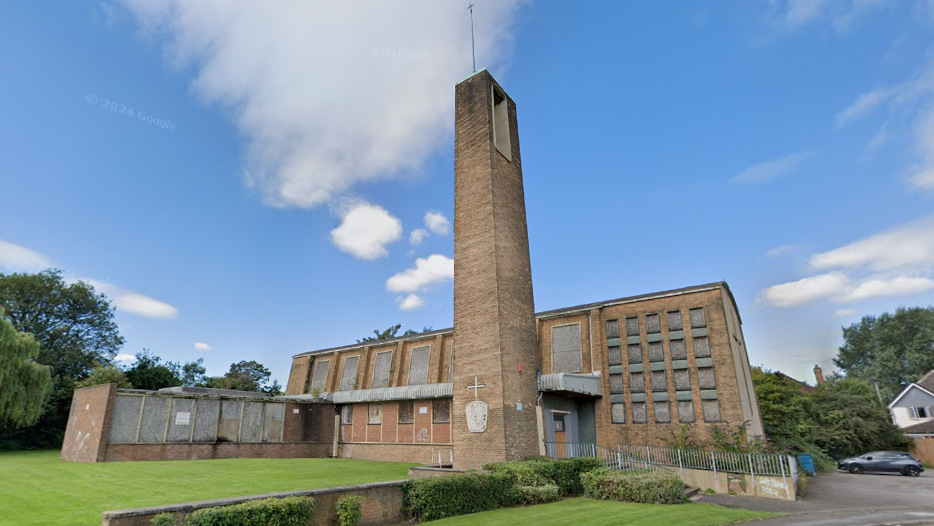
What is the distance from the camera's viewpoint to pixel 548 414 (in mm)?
17641

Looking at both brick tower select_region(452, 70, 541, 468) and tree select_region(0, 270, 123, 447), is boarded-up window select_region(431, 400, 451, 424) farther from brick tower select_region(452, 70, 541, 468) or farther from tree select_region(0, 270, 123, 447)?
tree select_region(0, 270, 123, 447)

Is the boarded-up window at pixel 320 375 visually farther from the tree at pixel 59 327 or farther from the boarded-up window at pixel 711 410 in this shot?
the boarded-up window at pixel 711 410

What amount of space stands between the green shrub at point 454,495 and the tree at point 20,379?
75.8 feet

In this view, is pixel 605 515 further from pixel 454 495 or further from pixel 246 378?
pixel 246 378

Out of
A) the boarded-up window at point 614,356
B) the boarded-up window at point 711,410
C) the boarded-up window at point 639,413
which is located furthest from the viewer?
the boarded-up window at point 614,356

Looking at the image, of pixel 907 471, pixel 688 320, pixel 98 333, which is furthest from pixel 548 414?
pixel 98 333

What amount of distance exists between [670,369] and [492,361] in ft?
28.1

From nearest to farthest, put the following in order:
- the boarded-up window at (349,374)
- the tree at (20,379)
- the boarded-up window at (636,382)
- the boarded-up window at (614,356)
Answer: the boarded-up window at (636,382), the boarded-up window at (614,356), the tree at (20,379), the boarded-up window at (349,374)

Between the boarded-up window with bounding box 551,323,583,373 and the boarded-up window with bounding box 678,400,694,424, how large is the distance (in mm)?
4435

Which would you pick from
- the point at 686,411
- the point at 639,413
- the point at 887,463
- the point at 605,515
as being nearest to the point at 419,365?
the point at 639,413

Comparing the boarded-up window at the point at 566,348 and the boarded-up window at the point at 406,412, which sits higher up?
the boarded-up window at the point at 566,348

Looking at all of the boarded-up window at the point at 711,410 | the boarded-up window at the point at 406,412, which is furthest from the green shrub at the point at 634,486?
the boarded-up window at the point at 406,412

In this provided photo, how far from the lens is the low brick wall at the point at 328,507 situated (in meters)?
6.32

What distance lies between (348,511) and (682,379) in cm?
1532
